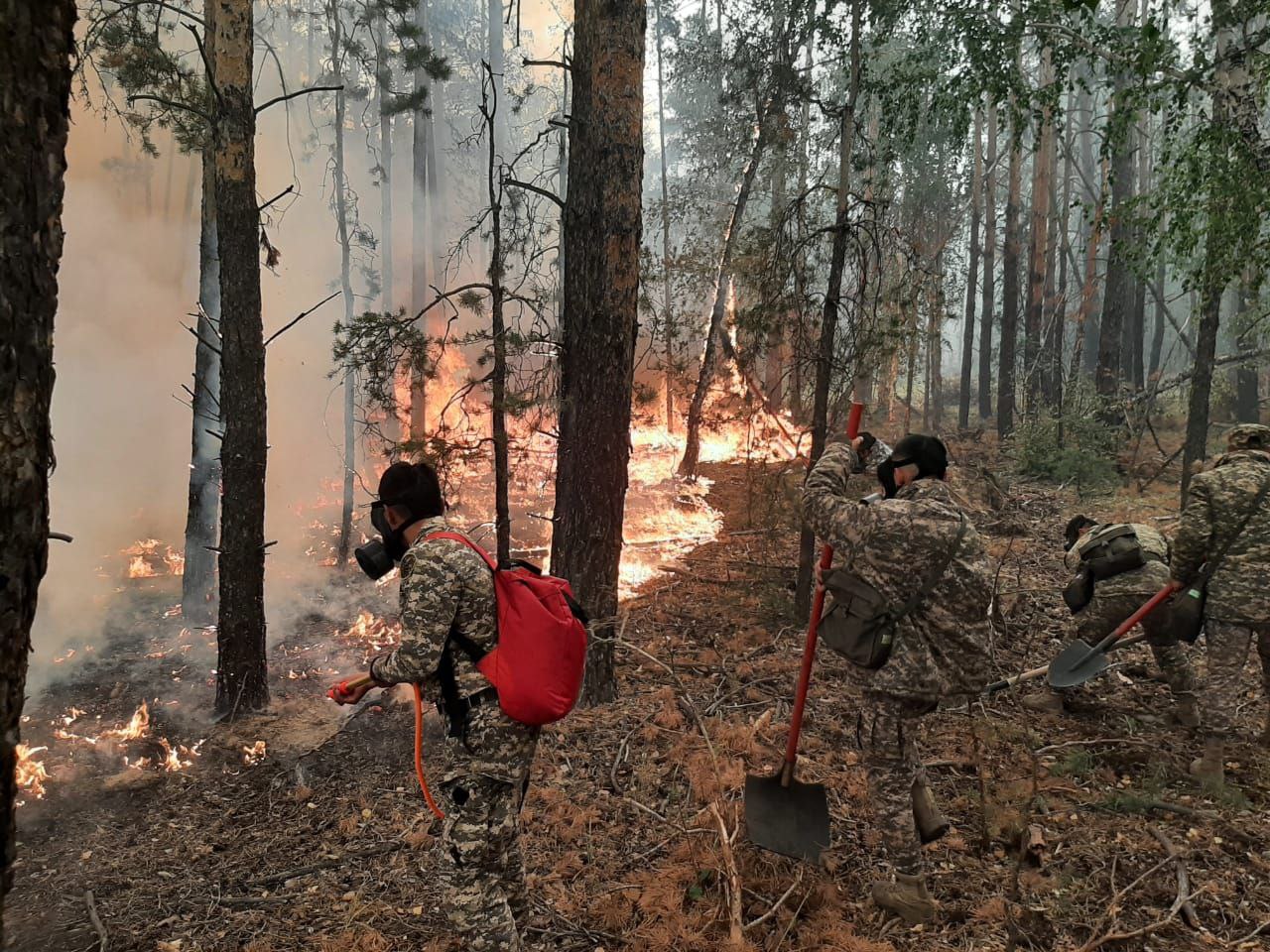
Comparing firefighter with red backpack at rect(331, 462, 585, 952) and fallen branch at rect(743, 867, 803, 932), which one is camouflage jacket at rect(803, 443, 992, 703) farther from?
firefighter with red backpack at rect(331, 462, 585, 952)

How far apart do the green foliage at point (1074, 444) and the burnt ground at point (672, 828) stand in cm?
735

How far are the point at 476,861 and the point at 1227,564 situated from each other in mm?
5012

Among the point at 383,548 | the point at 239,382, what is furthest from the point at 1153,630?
the point at 239,382

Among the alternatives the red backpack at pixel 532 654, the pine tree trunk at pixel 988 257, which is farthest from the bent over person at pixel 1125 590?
the pine tree trunk at pixel 988 257

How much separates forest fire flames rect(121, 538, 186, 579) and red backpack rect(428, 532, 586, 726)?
11613 mm

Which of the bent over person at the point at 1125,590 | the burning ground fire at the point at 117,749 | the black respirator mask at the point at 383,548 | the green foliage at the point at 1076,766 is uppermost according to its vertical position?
the black respirator mask at the point at 383,548

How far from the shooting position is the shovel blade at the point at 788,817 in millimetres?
3842

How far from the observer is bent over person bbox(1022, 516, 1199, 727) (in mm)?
5461

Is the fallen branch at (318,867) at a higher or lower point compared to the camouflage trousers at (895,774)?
lower

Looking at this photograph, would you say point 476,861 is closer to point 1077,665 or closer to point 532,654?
point 532,654

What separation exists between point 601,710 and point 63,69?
214 inches

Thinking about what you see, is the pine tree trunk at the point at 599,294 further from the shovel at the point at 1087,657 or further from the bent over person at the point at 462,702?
the shovel at the point at 1087,657

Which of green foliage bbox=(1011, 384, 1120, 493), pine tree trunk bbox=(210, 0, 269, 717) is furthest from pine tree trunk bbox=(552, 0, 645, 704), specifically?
green foliage bbox=(1011, 384, 1120, 493)

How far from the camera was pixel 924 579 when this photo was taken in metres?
3.56
